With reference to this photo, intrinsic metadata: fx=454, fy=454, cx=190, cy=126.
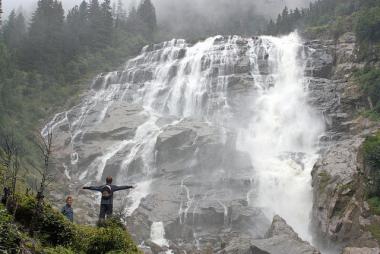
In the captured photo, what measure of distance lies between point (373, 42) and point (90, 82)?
116 feet

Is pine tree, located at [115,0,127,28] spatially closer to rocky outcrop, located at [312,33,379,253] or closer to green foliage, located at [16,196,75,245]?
rocky outcrop, located at [312,33,379,253]

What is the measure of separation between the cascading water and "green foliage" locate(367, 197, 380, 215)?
5.75 metres

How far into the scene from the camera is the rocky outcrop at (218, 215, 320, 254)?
20797mm

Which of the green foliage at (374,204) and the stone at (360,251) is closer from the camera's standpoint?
the stone at (360,251)

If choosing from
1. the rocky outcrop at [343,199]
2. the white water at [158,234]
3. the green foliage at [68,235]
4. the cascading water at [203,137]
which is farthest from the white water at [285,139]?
the green foliage at [68,235]

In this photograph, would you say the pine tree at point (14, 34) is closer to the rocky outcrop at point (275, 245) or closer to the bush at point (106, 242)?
the rocky outcrop at point (275, 245)

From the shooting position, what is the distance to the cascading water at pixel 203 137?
30.5 m

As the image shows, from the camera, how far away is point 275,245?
21.5 metres

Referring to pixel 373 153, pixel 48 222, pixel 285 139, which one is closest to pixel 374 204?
pixel 373 153

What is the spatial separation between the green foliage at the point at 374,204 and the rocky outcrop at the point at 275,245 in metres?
4.44

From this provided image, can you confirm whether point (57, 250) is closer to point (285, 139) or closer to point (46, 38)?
point (285, 139)

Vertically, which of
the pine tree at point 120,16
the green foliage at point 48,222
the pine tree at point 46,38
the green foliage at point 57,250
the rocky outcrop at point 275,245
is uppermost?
the pine tree at point 120,16

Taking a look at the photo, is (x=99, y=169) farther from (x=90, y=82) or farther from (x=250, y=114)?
(x=90, y=82)

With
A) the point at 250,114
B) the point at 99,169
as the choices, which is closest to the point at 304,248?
the point at 99,169
